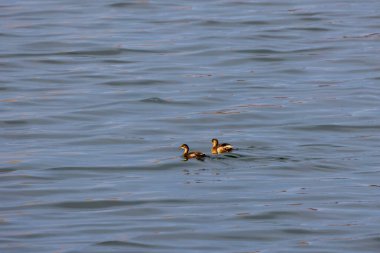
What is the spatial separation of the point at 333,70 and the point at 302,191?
852 centimetres

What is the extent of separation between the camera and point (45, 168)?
15375 mm

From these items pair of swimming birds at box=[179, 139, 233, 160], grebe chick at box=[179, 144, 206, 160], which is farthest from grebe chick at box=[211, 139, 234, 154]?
grebe chick at box=[179, 144, 206, 160]

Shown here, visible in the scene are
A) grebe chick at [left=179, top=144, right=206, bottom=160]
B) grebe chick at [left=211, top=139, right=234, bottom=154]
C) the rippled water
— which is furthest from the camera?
grebe chick at [left=179, top=144, right=206, bottom=160]

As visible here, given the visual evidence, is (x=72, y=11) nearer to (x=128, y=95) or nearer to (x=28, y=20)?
(x=28, y=20)

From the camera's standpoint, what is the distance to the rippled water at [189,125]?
12.5 m

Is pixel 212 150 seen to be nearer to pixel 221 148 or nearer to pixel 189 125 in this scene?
pixel 221 148

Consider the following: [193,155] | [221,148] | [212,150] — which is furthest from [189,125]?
[221,148]

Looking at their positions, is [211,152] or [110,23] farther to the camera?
[110,23]

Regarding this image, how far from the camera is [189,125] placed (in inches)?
714

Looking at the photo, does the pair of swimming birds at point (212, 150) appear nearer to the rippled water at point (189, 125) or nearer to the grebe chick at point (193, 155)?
the grebe chick at point (193, 155)

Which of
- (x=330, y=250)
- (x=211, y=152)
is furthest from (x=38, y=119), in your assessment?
(x=330, y=250)

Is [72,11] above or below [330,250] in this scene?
above

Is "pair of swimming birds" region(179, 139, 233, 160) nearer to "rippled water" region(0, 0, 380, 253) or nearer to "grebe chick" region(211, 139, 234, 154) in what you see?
"grebe chick" region(211, 139, 234, 154)

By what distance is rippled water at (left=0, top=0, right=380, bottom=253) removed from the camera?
41.1 ft
